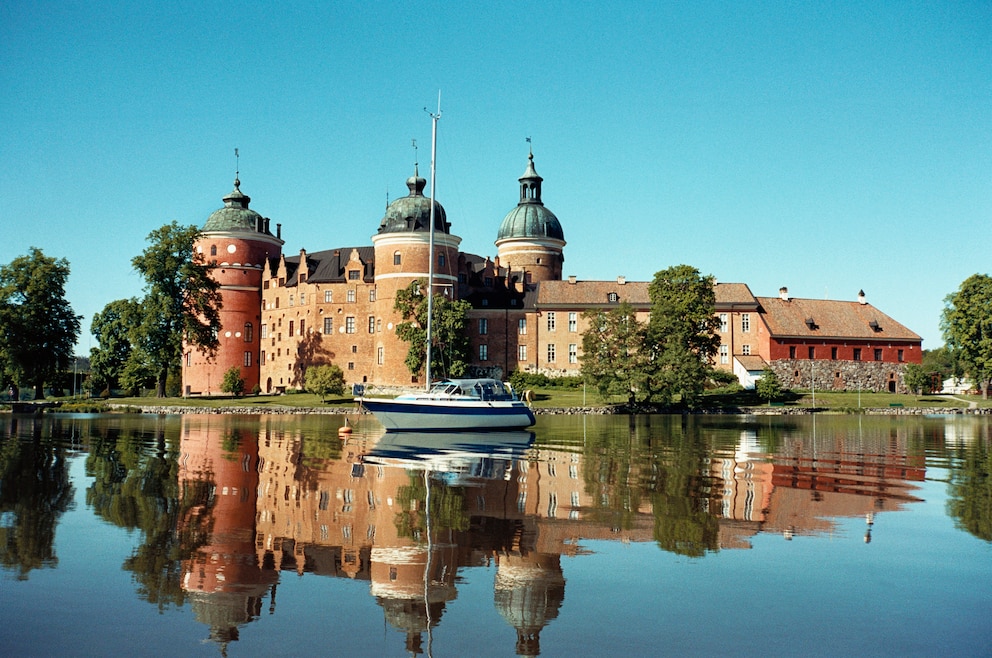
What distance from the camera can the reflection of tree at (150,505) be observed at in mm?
9891

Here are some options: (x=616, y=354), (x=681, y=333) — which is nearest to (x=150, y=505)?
(x=616, y=354)

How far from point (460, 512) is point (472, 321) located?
223 feet

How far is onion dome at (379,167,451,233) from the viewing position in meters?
74.1

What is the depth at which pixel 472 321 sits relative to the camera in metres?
81.9

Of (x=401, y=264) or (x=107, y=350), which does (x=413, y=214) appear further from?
(x=107, y=350)

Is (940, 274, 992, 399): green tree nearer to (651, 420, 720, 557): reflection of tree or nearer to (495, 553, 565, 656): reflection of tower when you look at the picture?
(651, 420, 720, 557): reflection of tree

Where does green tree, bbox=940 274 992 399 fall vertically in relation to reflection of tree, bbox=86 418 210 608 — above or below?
above

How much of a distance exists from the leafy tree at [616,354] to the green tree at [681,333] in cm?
102

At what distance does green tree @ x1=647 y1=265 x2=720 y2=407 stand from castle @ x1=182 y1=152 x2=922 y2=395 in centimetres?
1417

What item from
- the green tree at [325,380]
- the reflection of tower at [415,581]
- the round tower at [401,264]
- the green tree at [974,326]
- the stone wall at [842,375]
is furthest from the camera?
the stone wall at [842,375]

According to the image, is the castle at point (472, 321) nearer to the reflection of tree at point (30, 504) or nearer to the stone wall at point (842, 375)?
the stone wall at point (842, 375)

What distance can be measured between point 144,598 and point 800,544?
28.4ft

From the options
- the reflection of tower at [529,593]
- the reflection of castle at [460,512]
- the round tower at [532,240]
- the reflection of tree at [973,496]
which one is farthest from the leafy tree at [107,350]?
the reflection of tower at [529,593]

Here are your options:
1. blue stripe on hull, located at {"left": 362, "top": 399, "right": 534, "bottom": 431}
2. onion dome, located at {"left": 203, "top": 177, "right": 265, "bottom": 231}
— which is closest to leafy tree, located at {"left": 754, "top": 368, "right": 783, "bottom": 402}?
blue stripe on hull, located at {"left": 362, "top": 399, "right": 534, "bottom": 431}
